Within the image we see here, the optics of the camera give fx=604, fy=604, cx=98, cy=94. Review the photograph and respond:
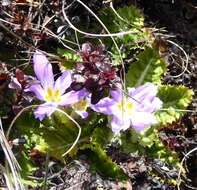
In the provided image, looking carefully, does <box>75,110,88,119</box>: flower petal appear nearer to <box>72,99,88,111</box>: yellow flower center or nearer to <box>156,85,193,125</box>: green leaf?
<box>72,99,88,111</box>: yellow flower center

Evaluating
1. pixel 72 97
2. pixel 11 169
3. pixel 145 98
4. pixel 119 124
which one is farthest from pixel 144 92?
pixel 11 169

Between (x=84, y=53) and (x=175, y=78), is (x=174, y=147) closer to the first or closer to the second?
(x=175, y=78)

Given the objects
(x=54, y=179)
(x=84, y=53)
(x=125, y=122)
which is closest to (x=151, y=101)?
(x=125, y=122)

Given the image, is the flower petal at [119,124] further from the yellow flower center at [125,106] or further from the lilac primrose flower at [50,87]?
the lilac primrose flower at [50,87]

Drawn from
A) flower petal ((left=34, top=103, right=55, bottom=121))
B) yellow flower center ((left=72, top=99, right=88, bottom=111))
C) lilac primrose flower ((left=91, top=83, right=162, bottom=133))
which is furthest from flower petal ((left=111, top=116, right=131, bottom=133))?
flower petal ((left=34, top=103, right=55, bottom=121))

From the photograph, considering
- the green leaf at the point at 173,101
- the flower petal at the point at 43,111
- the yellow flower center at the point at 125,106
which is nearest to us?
the flower petal at the point at 43,111

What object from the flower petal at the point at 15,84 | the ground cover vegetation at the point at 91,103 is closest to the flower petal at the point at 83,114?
the ground cover vegetation at the point at 91,103
